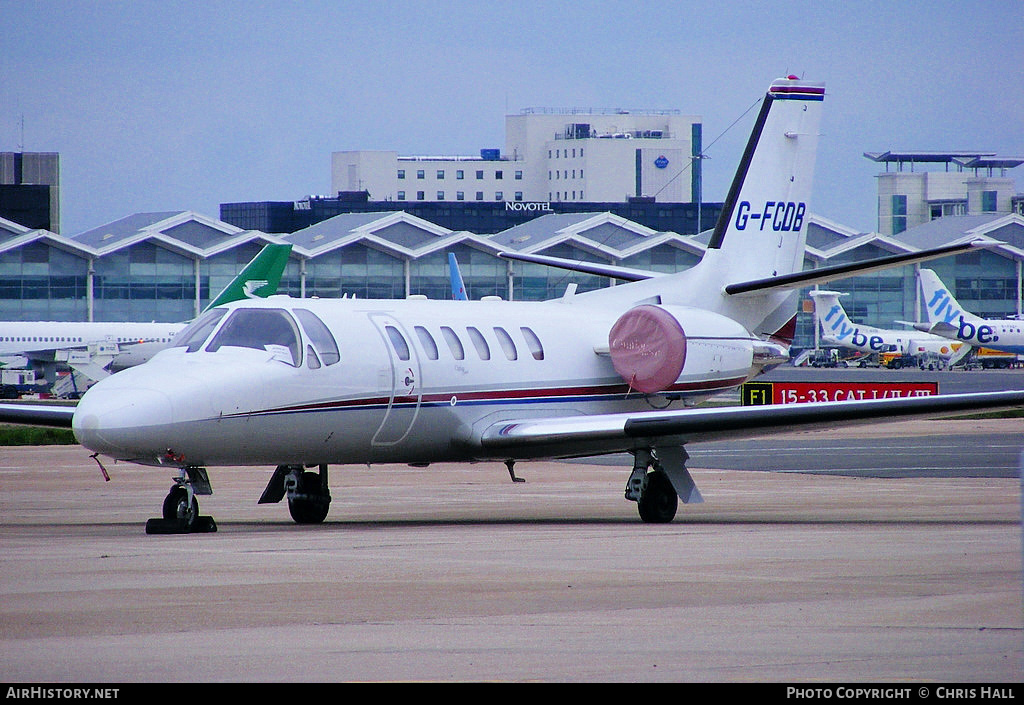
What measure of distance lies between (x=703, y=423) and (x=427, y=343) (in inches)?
127

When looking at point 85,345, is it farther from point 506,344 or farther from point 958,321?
point 958,321

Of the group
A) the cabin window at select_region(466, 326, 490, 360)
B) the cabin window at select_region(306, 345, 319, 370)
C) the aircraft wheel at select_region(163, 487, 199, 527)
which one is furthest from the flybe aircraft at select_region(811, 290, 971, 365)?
the aircraft wheel at select_region(163, 487, 199, 527)

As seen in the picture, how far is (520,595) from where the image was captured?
10.2 metres

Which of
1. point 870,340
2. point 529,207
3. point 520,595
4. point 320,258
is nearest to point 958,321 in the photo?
point 870,340

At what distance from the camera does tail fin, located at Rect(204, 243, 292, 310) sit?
33.2 metres

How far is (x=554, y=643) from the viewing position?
8219 millimetres

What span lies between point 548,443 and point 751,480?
817cm

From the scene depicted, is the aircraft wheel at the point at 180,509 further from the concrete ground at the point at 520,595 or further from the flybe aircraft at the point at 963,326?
the flybe aircraft at the point at 963,326

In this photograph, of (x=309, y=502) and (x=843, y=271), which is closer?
(x=309, y=502)

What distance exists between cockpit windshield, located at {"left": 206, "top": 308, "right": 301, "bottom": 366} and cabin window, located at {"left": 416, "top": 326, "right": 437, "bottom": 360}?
168cm

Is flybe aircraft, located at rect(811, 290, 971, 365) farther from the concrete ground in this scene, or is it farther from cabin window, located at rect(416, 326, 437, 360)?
cabin window, located at rect(416, 326, 437, 360)

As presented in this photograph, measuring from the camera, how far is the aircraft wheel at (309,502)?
17.5 metres

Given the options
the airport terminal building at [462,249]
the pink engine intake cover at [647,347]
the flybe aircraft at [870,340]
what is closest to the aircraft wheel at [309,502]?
the pink engine intake cover at [647,347]
